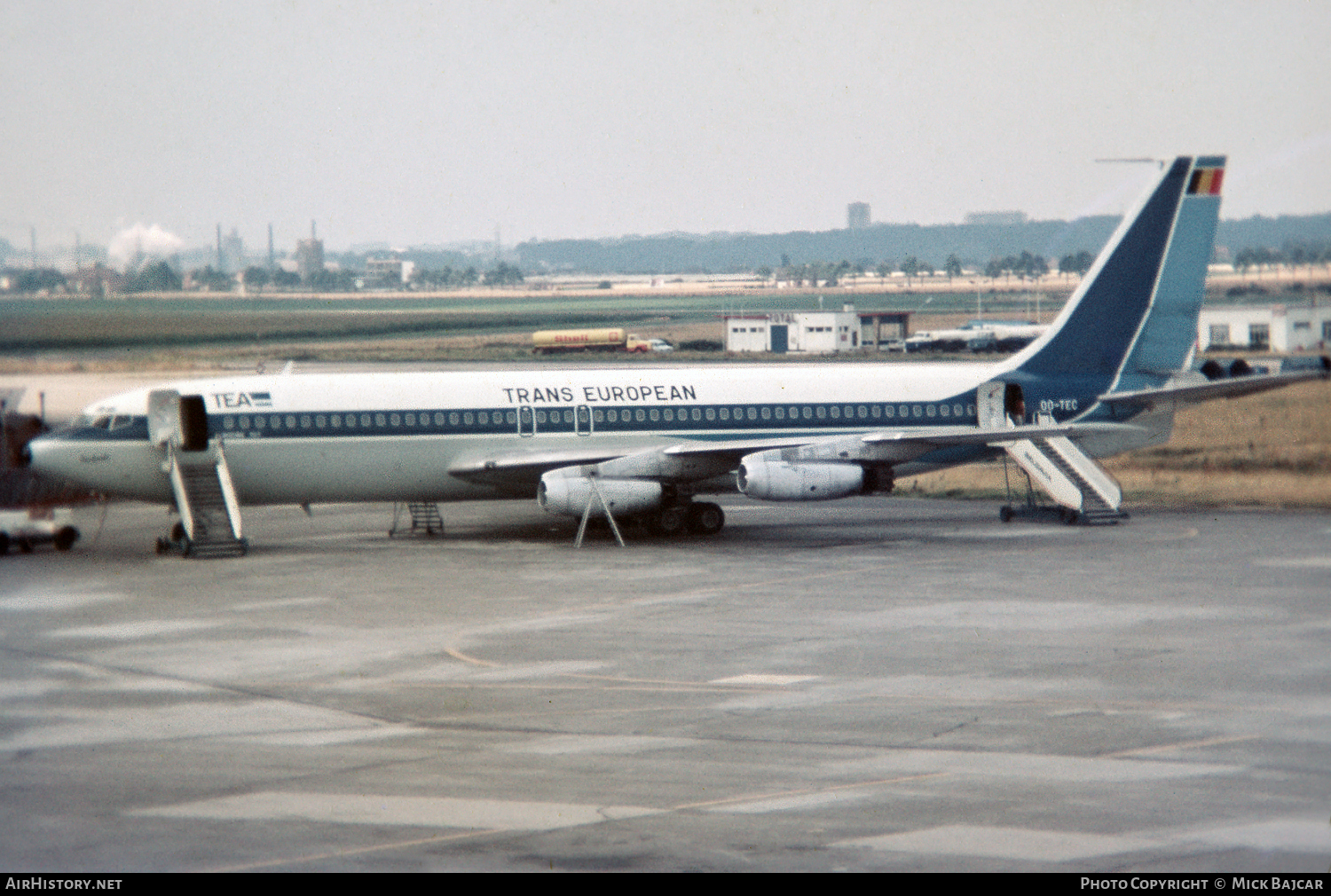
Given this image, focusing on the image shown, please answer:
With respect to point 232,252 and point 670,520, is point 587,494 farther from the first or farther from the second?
point 232,252

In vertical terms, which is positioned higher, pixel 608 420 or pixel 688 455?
pixel 608 420

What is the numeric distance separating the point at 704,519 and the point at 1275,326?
17.8m

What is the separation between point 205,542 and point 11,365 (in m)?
26.0

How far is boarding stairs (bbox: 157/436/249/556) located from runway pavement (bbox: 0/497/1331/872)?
913 millimetres

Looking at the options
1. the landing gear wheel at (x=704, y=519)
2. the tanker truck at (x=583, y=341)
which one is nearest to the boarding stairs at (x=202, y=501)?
the tanker truck at (x=583, y=341)

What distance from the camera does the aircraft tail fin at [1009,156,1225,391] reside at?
4772 centimetres

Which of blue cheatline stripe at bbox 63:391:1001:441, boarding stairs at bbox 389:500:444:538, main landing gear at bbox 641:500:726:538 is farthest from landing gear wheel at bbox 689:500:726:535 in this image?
boarding stairs at bbox 389:500:444:538

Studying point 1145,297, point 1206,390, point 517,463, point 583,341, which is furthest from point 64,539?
point 1145,297

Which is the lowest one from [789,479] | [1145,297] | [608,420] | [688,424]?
[789,479]

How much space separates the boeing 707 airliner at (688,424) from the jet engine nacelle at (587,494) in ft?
0.20

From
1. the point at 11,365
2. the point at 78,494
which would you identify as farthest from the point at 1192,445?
the point at 11,365

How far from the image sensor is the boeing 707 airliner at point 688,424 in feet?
135

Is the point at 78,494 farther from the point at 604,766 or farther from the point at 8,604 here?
the point at 604,766

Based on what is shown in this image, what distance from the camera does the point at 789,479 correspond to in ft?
135
